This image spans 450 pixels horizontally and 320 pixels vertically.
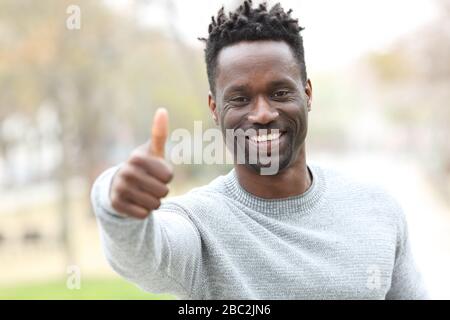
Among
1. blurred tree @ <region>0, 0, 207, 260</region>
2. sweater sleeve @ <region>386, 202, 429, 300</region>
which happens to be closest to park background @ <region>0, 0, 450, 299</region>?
blurred tree @ <region>0, 0, 207, 260</region>

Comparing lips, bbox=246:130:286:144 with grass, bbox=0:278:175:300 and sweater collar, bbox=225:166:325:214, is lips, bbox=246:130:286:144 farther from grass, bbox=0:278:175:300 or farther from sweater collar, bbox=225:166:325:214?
grass, bbox=0:278:175:300

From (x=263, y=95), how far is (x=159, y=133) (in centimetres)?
61

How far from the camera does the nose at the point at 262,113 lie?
2.07m

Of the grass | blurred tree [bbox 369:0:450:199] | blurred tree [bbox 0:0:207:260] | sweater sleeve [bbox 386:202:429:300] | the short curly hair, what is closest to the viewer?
the short curly hair

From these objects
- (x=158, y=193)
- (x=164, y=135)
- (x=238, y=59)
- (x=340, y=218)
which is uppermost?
(x=238, y=59)

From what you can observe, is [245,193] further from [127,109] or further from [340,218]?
[127,109]

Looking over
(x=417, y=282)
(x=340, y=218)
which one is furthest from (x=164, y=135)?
(x=417, y=282)

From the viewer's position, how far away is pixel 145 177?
155 centimetres

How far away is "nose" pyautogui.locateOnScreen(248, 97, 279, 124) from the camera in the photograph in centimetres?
207

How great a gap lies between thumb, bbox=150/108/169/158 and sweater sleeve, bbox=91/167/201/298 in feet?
0.49

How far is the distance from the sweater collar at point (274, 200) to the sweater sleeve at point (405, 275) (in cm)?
38

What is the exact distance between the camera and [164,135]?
1559 millimetres

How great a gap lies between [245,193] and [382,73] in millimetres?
16046

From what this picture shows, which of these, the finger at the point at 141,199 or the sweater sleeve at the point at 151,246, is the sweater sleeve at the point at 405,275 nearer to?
the sweater sleeve at the point at 151,246
